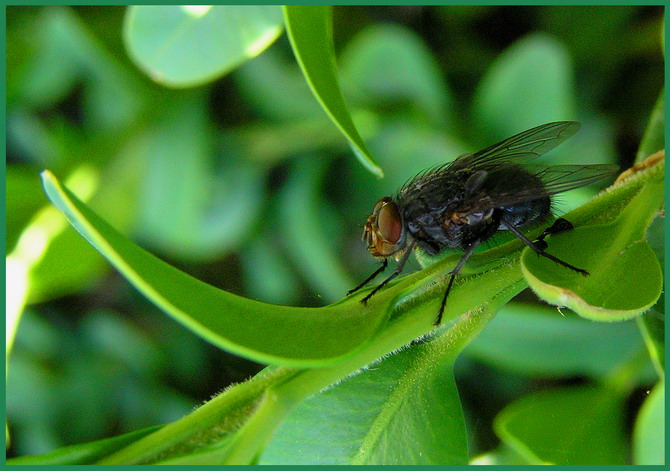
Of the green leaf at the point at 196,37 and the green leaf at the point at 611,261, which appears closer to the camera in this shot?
the green leaf at the point at 611,261

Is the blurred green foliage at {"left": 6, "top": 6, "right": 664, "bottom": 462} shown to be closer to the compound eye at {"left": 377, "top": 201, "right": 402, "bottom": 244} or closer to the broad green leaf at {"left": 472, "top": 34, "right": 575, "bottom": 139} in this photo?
the broad green leaf at {"left": 472, "top": 34, "right": 575, "bottom": 139}

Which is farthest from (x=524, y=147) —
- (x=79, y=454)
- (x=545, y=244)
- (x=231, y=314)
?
(x=79, y=454)

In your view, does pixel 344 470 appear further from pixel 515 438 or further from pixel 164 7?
pixel 164 7

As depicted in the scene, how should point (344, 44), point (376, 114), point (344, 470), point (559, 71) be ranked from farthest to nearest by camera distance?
1. point (344, 44)
2. point (376, 114)
3. point (559, 71)
4. point (344, 470)

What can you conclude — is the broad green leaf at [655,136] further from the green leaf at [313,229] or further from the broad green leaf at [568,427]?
the green leaf at [313,229]

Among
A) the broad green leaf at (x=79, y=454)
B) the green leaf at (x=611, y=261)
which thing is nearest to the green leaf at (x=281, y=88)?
the green leaf at (x=611, y=261)

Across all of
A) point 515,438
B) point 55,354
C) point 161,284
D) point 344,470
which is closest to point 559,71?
point 515,438
